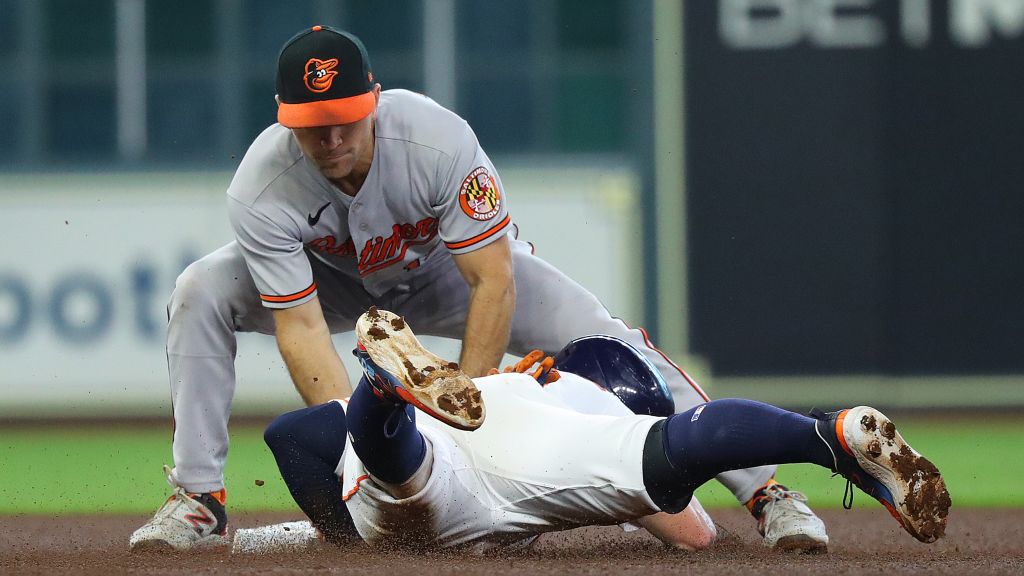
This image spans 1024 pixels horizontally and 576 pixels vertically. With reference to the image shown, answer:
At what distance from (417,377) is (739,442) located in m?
0.58

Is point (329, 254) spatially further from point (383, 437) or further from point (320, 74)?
point (383, 437)

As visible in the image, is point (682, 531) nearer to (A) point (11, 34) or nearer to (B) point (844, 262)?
(B) point (844, 262)

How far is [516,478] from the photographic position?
103 inches

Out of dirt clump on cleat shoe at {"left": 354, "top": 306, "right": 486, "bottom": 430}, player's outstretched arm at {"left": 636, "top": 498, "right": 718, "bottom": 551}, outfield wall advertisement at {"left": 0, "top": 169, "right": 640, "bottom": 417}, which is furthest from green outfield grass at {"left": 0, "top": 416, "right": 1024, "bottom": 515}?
dirt clump on cleat shoe at {"left": 354, "top": 306, "right": 486, "bottom": 430}

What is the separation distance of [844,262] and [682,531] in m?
4.81

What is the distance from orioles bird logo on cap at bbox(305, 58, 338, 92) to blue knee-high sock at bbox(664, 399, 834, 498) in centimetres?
116

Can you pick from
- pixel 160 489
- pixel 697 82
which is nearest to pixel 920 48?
pixel 697 82

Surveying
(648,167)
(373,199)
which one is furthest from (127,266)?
(373,199)

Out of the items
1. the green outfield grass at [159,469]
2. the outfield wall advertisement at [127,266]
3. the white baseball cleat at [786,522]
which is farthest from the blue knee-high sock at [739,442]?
the outfield wall advertisement at [127,266]

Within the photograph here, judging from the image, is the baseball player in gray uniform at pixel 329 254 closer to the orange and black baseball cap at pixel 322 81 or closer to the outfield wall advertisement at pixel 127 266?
the orange and black baseball cap at pixel 322 81

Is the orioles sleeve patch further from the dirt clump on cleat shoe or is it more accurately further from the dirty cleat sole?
the dirty cleat sole

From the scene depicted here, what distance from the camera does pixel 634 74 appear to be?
7.88m

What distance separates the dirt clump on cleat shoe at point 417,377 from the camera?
235 centimetres

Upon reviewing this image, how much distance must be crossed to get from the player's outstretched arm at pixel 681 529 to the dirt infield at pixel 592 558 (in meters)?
0.04
